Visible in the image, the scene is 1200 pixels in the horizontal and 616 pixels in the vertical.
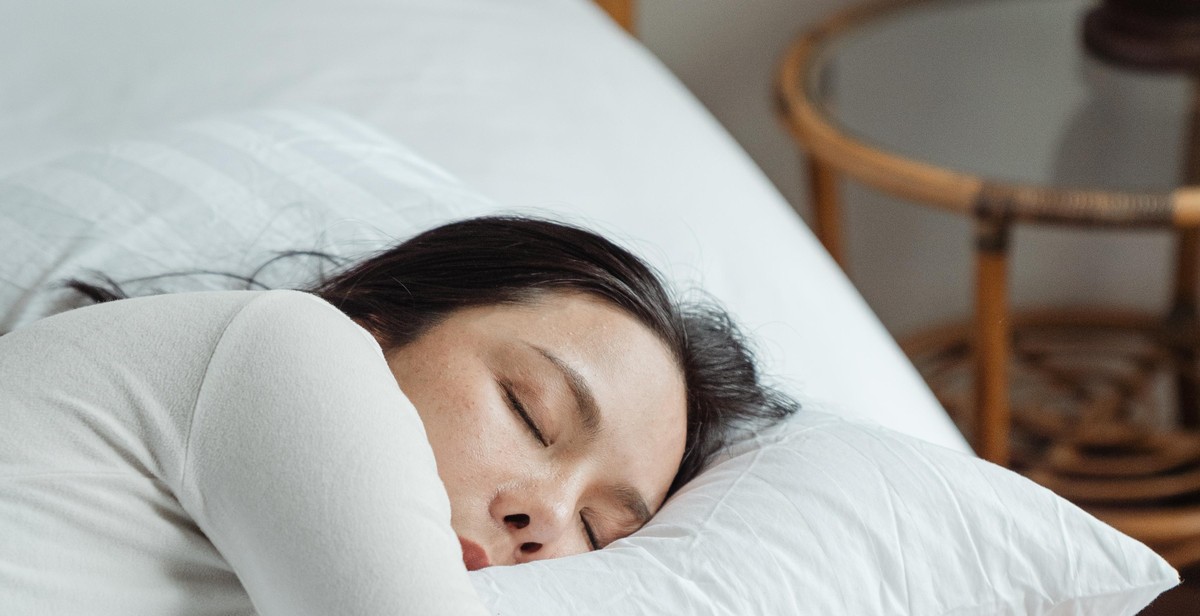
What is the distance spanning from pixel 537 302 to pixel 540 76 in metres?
0.37

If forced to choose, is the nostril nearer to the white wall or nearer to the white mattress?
the white mattress

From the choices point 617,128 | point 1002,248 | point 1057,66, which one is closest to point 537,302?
point 617,128

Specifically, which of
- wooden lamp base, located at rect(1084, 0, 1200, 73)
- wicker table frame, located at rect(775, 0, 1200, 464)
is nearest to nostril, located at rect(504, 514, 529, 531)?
wicker table frame, located at rect(775, 0, 1200, 464)

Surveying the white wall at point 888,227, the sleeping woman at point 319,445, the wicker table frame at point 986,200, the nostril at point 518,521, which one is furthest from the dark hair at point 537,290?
the white wall at point 888,227

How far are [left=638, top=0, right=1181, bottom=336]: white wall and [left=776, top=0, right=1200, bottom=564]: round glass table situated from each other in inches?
0.9

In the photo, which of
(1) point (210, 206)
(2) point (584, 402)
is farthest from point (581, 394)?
(1) point (210, 206)

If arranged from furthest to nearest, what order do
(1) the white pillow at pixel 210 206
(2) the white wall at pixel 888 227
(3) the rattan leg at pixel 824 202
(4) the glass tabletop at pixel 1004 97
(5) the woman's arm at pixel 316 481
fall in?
(2) the white wall at pixel 888 227, (3) the rattan leg at pixel 824 202, (4) the glass tabletop at pixel 1004 97, (1) the white pillow at pixel 210 206, (5) the woman's arm at pixel 316 481

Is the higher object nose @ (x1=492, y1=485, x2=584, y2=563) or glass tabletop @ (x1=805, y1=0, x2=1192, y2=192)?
nose @ (x1=492, y1=485, x2=584, y2=563)

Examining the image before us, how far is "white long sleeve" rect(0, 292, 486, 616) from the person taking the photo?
400 millimetres

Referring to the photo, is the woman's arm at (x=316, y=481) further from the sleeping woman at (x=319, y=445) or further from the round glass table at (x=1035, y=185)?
the round glass table at (x=1035, y=185)

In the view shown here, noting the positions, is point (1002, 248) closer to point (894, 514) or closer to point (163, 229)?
point (894, 514)

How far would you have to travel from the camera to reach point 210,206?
705 mm

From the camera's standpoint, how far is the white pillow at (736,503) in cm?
48

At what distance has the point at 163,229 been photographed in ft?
2.26
